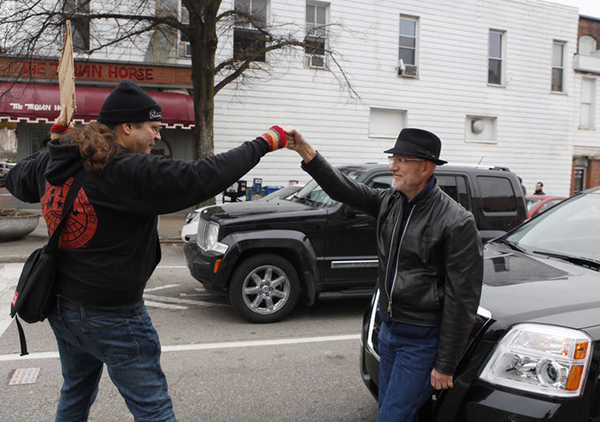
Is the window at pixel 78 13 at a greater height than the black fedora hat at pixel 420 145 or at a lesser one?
greater

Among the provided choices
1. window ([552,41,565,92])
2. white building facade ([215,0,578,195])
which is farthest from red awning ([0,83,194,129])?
window ([552,41,565,92])

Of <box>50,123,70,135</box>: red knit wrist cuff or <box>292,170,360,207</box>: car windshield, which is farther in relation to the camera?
<box>292,170,360,207</box>: car windshield

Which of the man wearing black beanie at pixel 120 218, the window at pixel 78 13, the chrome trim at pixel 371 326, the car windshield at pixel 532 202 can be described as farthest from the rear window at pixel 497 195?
the window at pixel 78 13

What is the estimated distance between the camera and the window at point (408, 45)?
1912 centimetres

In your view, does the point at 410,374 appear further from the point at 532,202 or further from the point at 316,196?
the point at 532,202

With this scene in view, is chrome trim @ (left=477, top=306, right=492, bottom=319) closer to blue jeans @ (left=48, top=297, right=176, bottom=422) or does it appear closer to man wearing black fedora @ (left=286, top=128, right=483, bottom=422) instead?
man wearing black fedora @ (left=286, top=128, right=483, bottom=422)

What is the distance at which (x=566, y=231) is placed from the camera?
3.66 meters

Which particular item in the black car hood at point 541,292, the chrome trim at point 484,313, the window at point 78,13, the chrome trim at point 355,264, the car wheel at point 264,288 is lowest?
the car wheel at point 264,288

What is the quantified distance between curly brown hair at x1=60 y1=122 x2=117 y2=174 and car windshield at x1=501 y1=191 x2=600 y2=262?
2.81 m

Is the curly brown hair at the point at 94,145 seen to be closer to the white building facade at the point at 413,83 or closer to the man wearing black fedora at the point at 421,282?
the man wearing black fedora at the point at 421,282

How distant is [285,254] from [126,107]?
373 centimetres

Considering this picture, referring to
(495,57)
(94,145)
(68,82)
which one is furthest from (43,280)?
(495,57)

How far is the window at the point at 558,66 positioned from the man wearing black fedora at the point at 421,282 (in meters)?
22.9

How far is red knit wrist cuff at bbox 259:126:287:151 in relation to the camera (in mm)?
2344
